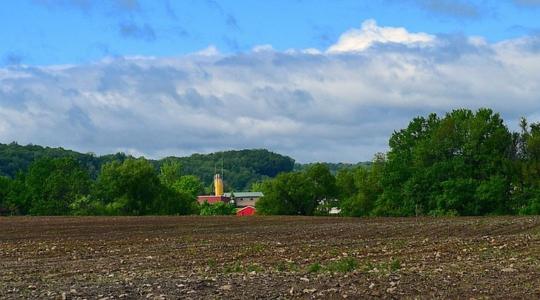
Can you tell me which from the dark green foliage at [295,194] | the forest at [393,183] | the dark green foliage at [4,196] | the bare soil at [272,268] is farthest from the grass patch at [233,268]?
the dark green foliage at [295,194]

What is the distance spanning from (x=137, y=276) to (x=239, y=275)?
2682 millimetres

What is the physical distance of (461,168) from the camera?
306ft

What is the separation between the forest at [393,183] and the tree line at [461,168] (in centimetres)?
11

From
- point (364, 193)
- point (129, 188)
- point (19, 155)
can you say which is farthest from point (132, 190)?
point (19, 155)

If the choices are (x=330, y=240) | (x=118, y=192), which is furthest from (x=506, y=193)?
(x=330, y=240)

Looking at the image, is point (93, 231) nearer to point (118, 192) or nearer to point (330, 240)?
point (330, 240)

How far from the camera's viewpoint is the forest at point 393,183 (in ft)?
302

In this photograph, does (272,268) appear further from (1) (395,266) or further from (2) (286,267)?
(1) (395,266)

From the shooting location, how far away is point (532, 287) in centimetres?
1769

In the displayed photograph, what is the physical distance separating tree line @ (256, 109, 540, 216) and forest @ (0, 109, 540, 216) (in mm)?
110

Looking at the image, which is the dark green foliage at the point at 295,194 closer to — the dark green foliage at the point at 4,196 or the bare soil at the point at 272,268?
the dark green foliage at the point at 4,196

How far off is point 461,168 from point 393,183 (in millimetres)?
9584

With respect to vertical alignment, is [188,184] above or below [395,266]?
above

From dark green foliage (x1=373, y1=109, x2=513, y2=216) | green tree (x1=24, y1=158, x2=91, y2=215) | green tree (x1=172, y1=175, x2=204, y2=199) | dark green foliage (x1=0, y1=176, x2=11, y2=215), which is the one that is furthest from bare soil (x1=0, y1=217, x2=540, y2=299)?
green tree (x1=172, y1=175, x2=204, y2=199)
